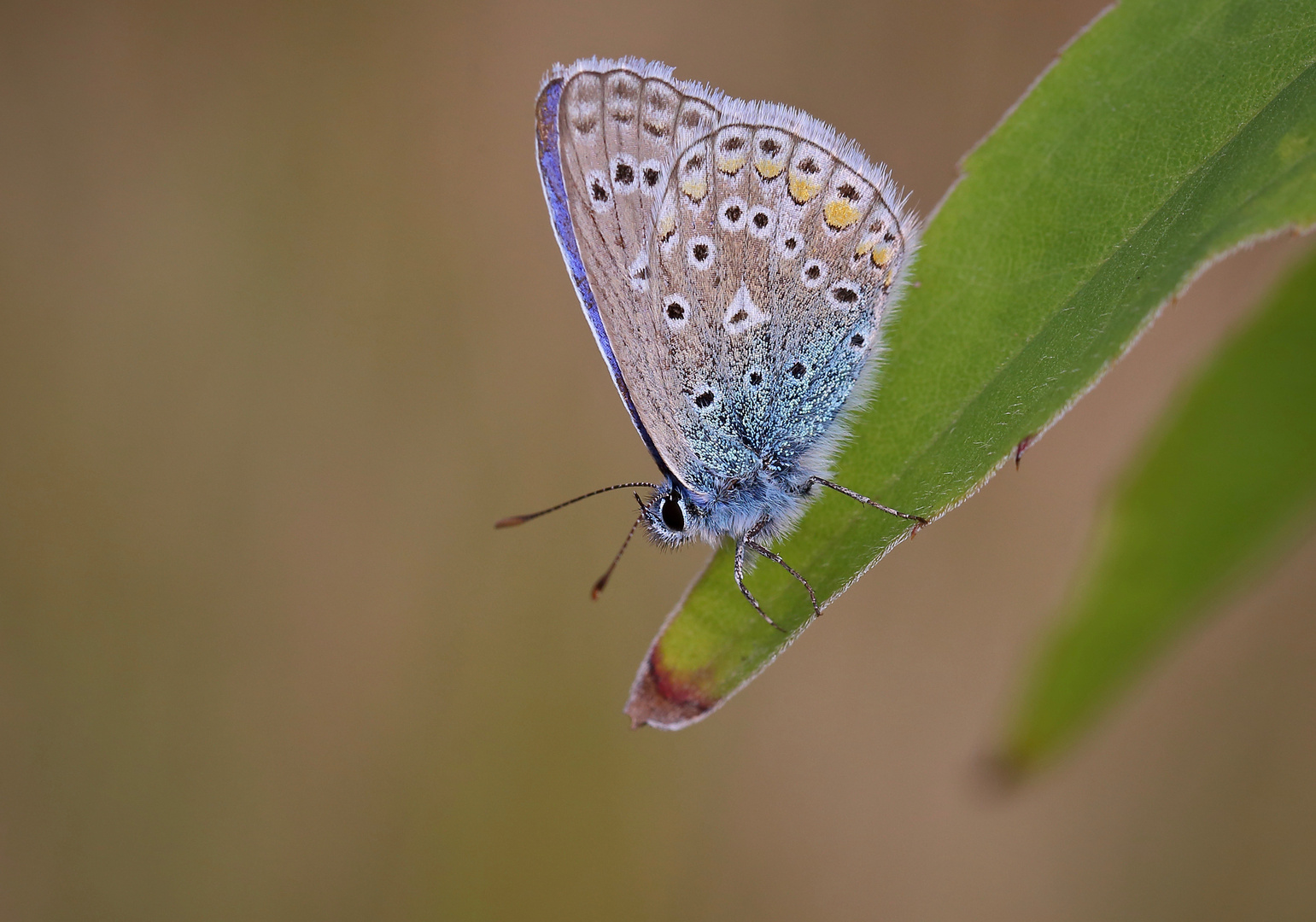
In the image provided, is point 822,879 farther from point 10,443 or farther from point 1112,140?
point 10,443

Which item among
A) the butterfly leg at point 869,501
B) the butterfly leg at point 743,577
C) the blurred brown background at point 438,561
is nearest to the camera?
the butterfly leg at point 869,501

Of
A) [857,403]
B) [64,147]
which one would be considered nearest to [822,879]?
[857,403]

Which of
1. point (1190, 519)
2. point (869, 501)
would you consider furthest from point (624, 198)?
point (1190, 519)

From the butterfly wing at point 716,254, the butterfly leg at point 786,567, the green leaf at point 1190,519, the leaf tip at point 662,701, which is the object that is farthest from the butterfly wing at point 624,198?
the green leaf at point 1190,519

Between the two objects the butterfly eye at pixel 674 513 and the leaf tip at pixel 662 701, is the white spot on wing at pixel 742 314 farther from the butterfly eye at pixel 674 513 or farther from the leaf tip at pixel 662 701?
the leaf tip at pixel 662 701

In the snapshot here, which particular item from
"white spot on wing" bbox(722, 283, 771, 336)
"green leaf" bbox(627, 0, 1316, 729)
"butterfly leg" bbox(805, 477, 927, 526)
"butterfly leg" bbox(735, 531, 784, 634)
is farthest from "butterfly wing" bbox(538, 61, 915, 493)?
"green leaf" bbox(627, 0, 1316, 729)

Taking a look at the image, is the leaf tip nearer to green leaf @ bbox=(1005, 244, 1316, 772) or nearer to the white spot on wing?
green leaf @ bbox=(1005, 244, 1316, 772)

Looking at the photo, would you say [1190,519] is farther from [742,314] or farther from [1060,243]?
[742,314]
